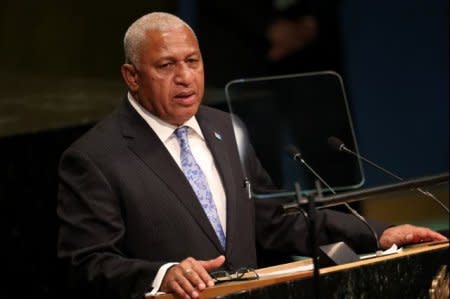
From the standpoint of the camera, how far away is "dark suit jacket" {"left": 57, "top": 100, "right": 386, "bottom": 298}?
298 centimetres

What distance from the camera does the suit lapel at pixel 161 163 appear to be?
10.2 feet

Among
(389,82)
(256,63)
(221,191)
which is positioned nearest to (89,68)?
(256,63)

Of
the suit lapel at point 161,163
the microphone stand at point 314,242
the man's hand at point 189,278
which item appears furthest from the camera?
the suit lapel at point 161,163

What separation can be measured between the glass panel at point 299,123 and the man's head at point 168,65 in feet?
0.55

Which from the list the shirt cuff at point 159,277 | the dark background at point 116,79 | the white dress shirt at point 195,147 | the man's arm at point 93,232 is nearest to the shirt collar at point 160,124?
the white dress shirt at point 195,147

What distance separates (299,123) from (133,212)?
783 mm

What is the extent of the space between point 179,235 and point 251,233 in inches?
12.5

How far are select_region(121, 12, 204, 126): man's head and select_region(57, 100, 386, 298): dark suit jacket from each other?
105 millimetres

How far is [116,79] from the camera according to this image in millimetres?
4391

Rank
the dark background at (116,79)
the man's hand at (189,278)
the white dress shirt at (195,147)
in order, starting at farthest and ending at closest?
the dark background at (116,79) < the white dress shirt at (195,147) < the man's hand at (189,278)

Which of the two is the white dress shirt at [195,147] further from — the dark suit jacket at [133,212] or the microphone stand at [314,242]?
the microphone stand at [314,242]

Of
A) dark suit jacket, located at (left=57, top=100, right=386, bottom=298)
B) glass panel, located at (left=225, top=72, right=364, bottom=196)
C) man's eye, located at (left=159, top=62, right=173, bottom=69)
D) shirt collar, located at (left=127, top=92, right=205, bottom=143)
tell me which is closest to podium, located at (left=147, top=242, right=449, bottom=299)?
dark suit jacket, located at (left=57, top=100, right=386, bottom=298)

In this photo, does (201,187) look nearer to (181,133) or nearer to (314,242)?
(181,133)

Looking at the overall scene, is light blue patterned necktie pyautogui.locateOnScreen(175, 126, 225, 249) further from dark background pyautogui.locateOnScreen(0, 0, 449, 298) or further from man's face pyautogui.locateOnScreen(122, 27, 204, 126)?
dark background pyautogui.locateOnScreen(0, 0, 449, 298)
